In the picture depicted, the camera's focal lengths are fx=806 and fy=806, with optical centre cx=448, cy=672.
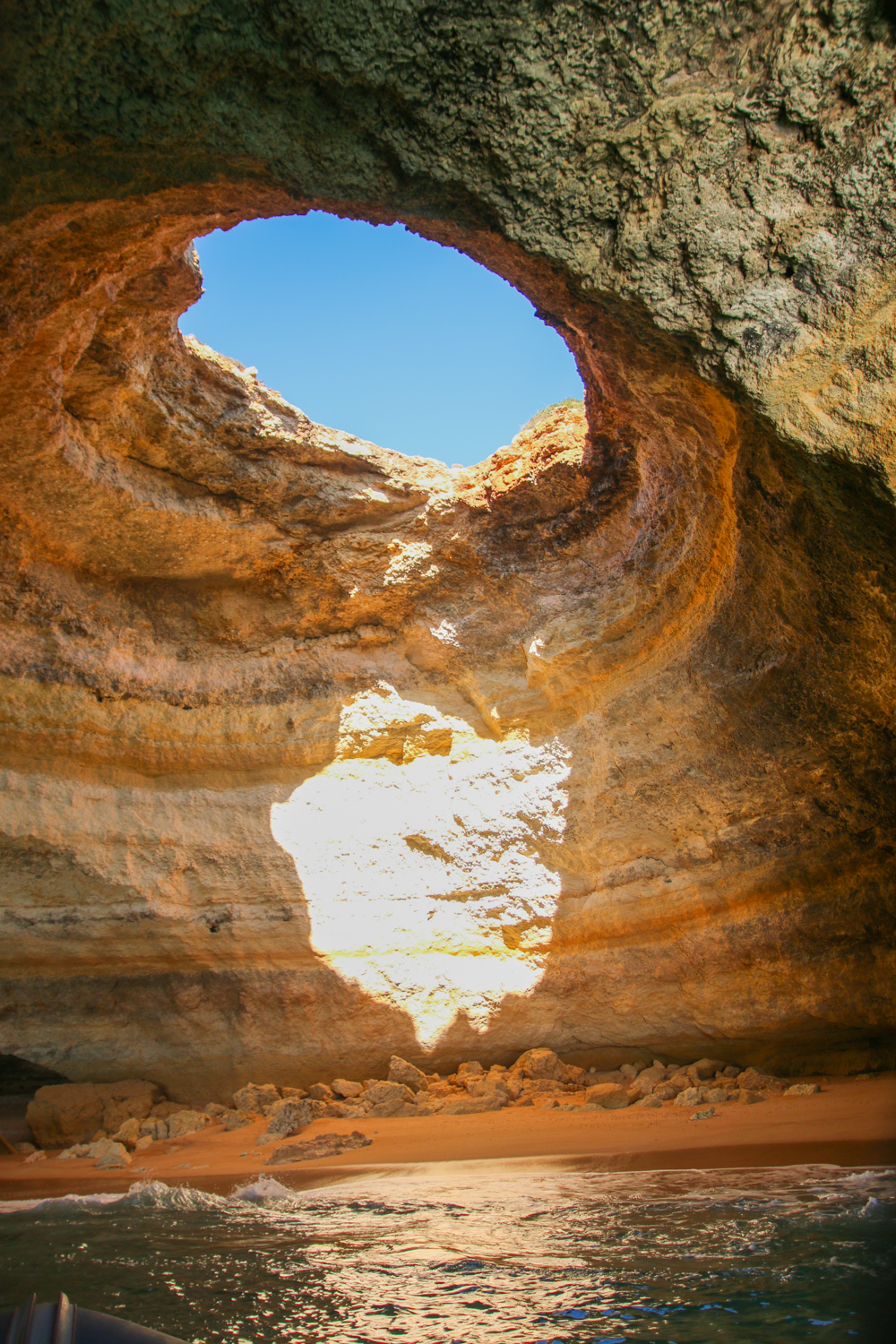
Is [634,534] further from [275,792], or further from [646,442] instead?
[275,792]

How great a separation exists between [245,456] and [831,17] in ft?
12.3

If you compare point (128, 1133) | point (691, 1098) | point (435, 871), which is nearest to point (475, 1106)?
point (691, 1098)

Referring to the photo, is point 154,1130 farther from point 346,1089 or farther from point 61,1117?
point 346,1089

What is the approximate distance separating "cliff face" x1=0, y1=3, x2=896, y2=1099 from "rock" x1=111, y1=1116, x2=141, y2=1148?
1.65ft

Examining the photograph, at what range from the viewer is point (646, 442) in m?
4.43

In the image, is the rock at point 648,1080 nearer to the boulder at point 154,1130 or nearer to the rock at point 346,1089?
the rock at point 346,1089

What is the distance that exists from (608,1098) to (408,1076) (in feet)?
4.40

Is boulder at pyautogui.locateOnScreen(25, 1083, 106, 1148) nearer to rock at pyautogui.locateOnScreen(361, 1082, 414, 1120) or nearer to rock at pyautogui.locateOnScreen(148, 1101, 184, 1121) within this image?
rock at pyautogui.locateOnScreen(148, 1101, 184, 1121)

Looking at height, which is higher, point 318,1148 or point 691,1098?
point 691,1098

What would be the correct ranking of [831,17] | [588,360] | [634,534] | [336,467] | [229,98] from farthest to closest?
[336,467], [634,534], [588,360], [229,98], [831,17]

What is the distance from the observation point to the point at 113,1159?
4.22 meters

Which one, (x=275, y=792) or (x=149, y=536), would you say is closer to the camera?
(x=149, y=536)

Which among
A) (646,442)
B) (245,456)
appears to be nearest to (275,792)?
(245,456)

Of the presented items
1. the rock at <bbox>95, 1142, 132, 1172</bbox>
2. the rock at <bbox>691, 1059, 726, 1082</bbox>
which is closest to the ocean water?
the rock at <bbox>95, 1142, 132, 1172</bbox>
